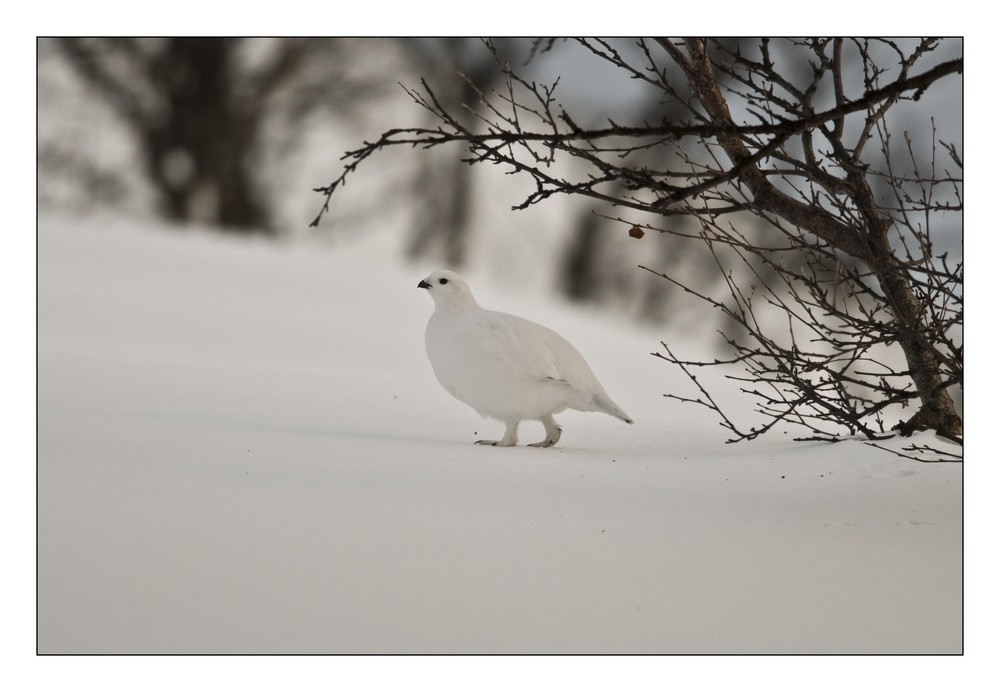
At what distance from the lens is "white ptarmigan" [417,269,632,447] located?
4273 mm

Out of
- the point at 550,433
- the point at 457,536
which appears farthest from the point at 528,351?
the point at 457,536

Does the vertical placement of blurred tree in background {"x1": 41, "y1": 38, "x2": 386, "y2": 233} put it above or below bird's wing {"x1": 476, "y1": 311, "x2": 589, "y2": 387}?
above

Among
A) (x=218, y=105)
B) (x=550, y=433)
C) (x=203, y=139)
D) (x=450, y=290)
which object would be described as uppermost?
(x=218, y=105)

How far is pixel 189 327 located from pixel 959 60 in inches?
283

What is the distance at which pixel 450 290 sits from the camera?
4582mm

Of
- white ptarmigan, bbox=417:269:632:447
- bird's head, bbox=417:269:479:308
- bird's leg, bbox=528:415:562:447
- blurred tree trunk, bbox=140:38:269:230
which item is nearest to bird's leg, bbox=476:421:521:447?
white ptarmigan, bbox=417:269:632:447

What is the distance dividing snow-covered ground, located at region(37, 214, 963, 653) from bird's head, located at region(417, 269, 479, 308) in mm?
634

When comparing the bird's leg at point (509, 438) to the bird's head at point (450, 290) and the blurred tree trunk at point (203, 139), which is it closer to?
the bird's head at point (450, 290)

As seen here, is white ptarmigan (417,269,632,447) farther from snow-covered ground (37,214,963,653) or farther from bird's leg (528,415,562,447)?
snow-covered ground (37,214,963,653)

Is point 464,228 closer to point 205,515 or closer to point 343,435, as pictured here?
point 343,435

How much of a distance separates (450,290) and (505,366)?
1.76 ft

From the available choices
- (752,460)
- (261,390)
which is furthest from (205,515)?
(261,390)

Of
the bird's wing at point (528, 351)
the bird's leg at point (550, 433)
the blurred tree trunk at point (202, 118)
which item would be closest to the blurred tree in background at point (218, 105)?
the blurred tree trunk at point (202, 118)

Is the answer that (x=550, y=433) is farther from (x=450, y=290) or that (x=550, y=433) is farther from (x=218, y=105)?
(x=218, y=105)
